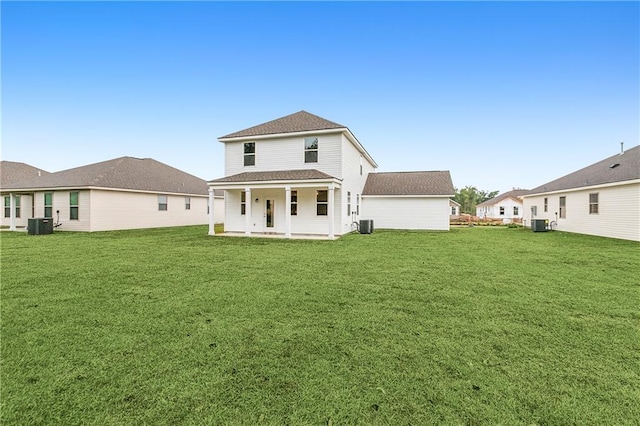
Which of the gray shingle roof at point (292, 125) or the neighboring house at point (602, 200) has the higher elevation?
the gray shingle roof at point (292, 125)

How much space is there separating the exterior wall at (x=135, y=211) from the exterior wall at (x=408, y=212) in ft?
51.4

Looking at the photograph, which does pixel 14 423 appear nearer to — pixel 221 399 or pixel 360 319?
pixel 221 399

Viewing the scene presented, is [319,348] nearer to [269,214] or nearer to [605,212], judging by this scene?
[269,214]

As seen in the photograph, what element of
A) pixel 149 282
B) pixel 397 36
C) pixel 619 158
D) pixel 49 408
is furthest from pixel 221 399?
pixel 619 158

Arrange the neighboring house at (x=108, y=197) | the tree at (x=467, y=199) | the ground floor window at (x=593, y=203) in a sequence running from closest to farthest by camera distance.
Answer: the ground floor window at (x=593, y=203)
the neighboring house at (x=108, y=197)
the tree at (x=467, y=199)

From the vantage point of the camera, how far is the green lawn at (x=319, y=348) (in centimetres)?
212

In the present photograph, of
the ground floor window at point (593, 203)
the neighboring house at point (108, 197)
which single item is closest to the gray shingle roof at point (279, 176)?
the neighboring house at point (108, 197)

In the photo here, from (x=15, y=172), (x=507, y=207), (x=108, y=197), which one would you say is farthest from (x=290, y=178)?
(x=507, y=207)

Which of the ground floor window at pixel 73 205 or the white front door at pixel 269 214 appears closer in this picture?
the white front door at pixel 269 214

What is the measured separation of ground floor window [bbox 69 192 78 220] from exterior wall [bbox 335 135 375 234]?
1725 cm

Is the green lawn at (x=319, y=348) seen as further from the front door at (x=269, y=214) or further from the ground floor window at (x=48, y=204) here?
the ground floor window at (x=48, y=204)

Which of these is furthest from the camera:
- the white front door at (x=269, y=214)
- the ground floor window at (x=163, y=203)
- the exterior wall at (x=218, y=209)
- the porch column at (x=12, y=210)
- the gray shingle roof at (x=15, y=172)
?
the exterior wall at (x=218, y=209)

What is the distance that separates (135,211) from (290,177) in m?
13.4

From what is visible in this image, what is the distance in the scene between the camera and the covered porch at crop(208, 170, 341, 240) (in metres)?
14.3
